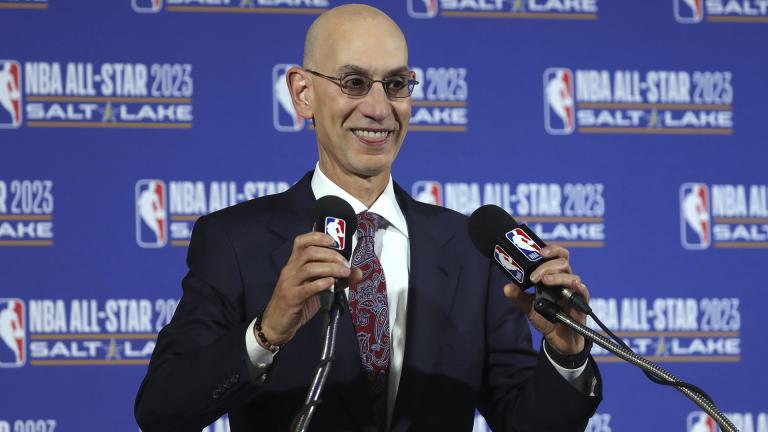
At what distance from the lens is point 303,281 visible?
1495 millimetres

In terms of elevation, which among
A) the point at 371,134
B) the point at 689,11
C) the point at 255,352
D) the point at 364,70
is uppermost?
the point at 689,11

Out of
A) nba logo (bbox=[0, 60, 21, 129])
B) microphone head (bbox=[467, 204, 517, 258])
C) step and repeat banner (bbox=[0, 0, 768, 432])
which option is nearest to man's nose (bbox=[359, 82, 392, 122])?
microphone head (bbox=[467, 204, 517, 258])

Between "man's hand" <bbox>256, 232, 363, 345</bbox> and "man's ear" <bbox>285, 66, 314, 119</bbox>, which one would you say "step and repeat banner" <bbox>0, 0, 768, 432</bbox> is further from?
"man's hand" <bbox>256, 232, 363, 345</bbox>

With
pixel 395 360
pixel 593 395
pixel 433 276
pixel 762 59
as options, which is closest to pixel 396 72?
pixel 433 276

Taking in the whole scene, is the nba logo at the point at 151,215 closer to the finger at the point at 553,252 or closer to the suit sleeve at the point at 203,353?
the suit sleeve at the point at 203,353

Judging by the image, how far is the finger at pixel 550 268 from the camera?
4.90 ft

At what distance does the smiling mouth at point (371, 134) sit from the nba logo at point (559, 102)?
1687mm

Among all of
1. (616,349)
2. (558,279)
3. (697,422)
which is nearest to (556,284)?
(558,279)

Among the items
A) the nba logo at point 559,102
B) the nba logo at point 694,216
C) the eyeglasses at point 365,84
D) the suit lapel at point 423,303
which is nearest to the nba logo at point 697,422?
the nba logo at point 694,216

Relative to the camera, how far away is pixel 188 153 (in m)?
3.42

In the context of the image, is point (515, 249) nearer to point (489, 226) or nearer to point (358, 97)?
point (489, 226)

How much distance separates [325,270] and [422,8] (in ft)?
7.35

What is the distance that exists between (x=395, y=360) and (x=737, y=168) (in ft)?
6.98

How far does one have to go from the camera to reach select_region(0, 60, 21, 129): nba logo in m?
3.34
